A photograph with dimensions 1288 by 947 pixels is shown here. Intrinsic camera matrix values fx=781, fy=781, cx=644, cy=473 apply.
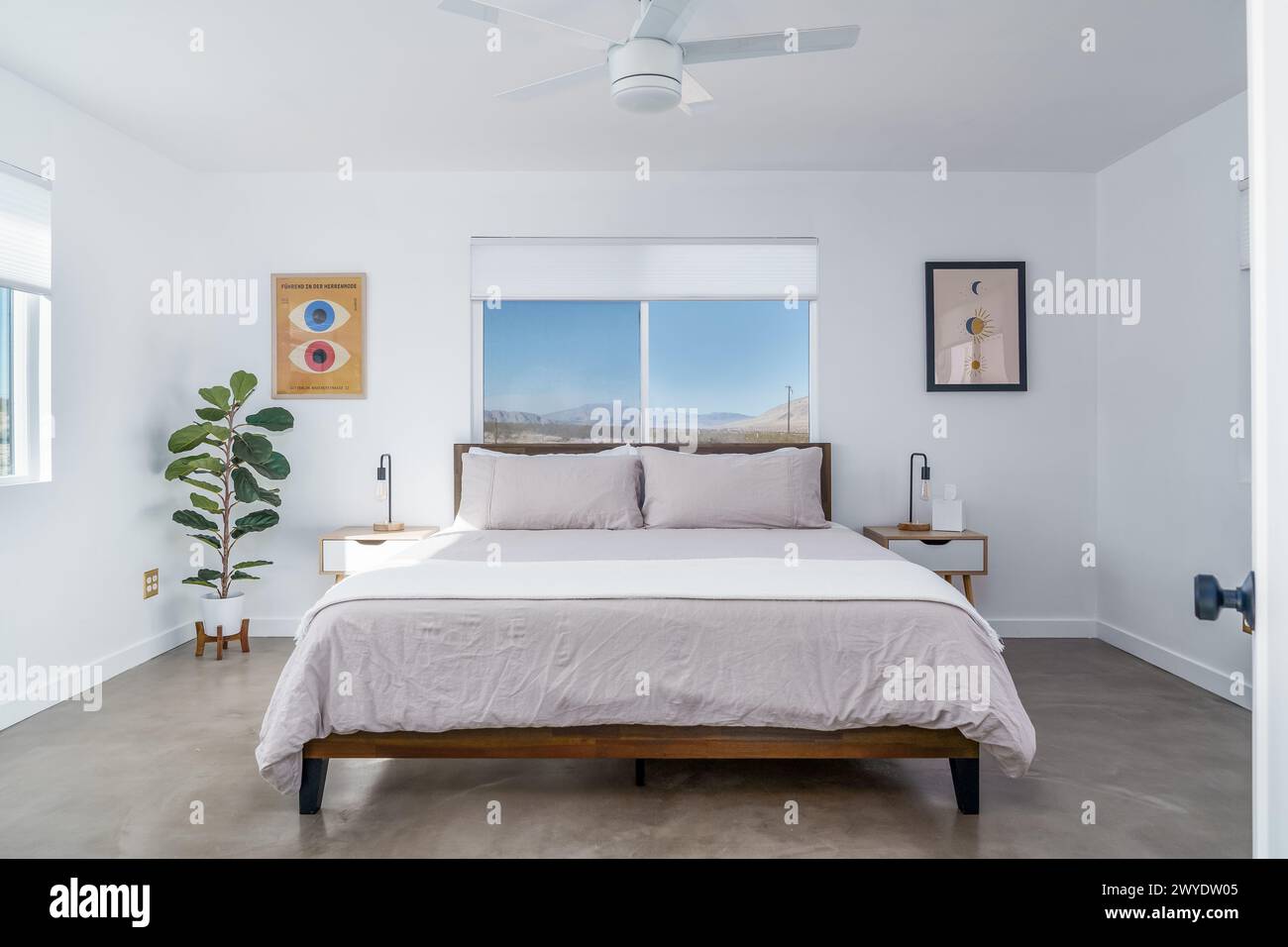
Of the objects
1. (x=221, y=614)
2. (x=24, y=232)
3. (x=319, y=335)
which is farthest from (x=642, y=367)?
(x=24, y=232)

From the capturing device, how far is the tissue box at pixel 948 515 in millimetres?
3984

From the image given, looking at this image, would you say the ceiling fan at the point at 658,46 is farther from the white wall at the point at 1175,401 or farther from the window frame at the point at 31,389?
the window frame at the point at 31,389

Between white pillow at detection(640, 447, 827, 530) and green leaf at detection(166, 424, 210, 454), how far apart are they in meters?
2.19

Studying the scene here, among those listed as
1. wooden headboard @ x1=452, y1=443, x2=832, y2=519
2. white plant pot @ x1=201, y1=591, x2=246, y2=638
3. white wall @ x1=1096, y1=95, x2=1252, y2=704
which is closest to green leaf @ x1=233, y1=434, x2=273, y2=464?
white plant pot @ x1=201, y1=591, x2=246, y2=638

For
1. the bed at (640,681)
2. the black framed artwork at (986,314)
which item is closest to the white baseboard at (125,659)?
the bed at (640,681)

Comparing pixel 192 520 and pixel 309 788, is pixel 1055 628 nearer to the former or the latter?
pixel 309 788

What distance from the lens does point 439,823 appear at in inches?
86.1

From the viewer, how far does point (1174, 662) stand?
362 cm

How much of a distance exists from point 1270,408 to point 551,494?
3073mm

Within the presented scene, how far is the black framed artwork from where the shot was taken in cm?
429

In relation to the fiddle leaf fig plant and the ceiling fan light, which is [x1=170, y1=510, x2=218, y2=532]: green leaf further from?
the ceiling fan light
